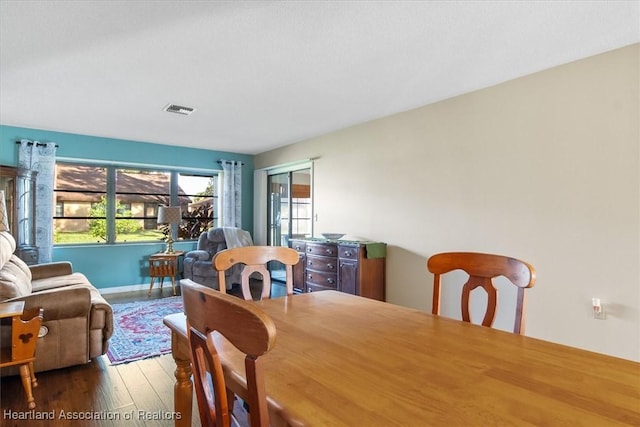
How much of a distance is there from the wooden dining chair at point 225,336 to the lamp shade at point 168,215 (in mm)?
5035

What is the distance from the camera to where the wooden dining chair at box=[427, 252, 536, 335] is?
141cm

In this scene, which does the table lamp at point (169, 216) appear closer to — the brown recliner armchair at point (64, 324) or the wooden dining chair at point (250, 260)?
the brown recliner armchair at point (64, 324)

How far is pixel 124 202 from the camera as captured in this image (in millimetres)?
5766

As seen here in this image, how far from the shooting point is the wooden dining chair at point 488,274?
1405mm

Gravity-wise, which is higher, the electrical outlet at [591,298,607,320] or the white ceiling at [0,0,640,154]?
the white ceiling at [0,0,640,154]

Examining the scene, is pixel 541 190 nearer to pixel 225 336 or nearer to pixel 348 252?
pixel 348 252

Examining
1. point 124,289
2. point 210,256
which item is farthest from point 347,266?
point 124,289

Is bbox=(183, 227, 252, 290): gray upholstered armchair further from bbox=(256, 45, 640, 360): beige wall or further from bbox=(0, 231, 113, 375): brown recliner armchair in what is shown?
bbox=(256, 45, 640, 360): beige wall

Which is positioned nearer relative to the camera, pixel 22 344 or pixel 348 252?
pixel 22 344

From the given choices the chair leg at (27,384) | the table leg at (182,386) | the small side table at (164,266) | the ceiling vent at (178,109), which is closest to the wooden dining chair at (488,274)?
the table leg at (182,386)

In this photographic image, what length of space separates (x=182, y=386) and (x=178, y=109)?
→ 128 inches

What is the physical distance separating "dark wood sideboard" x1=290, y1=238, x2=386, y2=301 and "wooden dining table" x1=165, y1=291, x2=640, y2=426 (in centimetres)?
256

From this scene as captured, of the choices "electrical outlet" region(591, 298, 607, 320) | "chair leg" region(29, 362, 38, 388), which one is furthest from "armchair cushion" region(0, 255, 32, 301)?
"electrical outlet" region(591, 298, 607, 320)

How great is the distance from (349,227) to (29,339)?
3.38 m
